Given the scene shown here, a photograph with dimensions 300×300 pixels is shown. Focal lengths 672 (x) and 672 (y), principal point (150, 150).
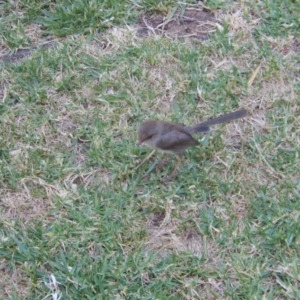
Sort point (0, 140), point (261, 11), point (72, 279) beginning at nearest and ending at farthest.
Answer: point (72, 279), point (0, 140), point (261, 11)

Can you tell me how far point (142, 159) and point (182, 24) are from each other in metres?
1.53

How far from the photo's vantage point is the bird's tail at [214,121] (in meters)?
4.62

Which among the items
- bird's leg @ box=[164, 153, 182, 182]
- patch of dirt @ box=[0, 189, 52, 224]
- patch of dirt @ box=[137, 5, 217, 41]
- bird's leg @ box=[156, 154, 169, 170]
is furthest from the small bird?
patch of dirt @ box=[137, 5, 217, 41]

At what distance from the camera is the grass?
415 cm

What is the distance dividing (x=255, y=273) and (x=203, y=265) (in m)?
0.32

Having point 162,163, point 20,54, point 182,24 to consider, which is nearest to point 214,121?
point 162,163

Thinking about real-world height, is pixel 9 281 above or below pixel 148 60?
below

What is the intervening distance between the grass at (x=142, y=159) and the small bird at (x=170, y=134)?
0.22 meters

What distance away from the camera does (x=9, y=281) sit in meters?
4.16

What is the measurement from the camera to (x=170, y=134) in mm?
4516

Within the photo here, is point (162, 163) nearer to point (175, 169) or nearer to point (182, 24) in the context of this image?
point (175, 169)

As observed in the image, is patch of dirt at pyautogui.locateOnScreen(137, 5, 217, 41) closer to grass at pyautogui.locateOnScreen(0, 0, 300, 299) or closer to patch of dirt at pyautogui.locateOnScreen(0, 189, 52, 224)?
grass at pyautogui.locateOnScreen(0, 0, 300, 299)

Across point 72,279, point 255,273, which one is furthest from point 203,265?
point 72,279

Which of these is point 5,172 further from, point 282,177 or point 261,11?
point 261,11
